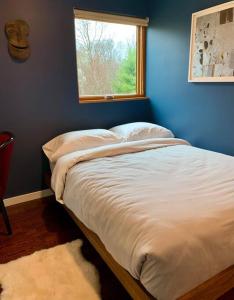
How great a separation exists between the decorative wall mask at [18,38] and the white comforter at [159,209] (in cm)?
111

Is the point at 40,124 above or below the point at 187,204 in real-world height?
above

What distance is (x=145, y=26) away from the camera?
304 centimetres

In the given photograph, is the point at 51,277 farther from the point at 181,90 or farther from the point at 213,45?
the point at 213,45

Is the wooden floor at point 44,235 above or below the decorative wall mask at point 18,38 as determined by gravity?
below

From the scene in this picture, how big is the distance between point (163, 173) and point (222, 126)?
1.05m

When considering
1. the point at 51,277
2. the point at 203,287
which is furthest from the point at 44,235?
the point at 203,287

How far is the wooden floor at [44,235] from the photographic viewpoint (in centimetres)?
154

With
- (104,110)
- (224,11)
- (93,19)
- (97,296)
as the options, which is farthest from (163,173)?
(93,19)

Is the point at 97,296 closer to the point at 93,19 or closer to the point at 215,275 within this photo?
the point at 215,275

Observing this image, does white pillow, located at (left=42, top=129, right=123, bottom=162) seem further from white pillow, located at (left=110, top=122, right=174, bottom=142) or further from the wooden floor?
the wooden floor

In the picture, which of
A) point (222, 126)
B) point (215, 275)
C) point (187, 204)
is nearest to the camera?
point (215, 275)

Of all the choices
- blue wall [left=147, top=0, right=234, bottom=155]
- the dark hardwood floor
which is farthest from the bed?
blue wall [left=147, top=0, right=234, bottom=155]

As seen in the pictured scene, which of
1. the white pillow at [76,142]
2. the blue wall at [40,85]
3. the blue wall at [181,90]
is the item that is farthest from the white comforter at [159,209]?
the blue wall at [40,85]

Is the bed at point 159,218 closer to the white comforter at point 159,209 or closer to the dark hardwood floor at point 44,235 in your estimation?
the white comforter at point 159,209
